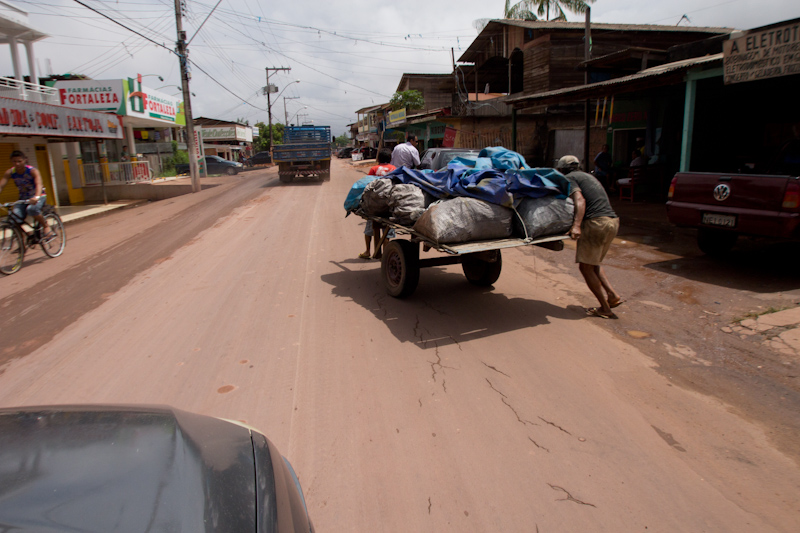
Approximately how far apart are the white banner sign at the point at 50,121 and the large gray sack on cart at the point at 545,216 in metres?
13.8

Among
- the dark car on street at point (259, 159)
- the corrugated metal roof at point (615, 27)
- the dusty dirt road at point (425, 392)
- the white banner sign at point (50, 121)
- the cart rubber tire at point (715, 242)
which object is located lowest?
the dusty dirt road at point (425, 392)

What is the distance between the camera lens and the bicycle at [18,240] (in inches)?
316

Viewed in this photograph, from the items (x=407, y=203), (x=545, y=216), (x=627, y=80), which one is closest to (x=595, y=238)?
(x=545, y=216)

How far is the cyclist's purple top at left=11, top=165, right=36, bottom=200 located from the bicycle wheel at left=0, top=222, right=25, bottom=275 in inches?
37.6

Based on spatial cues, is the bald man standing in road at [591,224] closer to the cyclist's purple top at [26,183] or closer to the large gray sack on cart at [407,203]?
the large gray sack on cart at [407,203]

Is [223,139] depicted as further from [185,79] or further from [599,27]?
[599,27]

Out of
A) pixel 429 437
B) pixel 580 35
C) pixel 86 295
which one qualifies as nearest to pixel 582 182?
pixel 429 437

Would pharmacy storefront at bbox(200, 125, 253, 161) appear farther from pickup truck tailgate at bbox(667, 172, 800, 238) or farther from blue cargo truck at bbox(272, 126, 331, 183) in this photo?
pickup truck tailgate at bbox(667, 172, 800, 238)

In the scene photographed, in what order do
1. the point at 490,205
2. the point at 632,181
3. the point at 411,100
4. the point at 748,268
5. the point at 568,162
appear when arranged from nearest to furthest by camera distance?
the point at 490,205 < the point at 568,162 < the point at 748,268 < the point at 632,181 < the point at 411,100

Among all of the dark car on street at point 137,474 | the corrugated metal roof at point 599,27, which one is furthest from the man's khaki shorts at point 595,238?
the corrugated metal roof at point 599,27

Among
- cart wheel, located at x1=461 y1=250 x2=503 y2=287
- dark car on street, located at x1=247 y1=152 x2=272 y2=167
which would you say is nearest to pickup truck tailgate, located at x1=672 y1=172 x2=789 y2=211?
cart wheel, located at x1=461 y1=250 x2=503 y2=287

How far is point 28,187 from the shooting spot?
9070mm

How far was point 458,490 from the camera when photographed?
283cm

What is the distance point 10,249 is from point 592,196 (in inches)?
346
